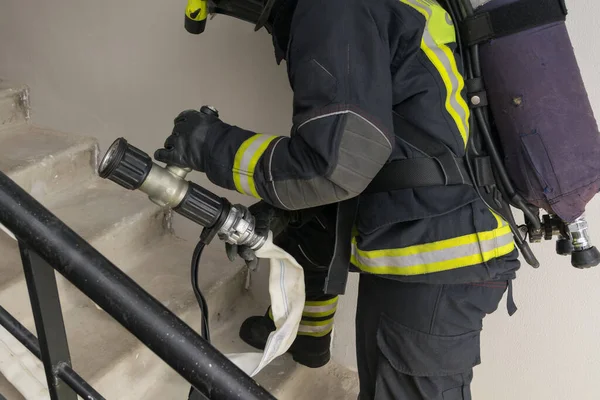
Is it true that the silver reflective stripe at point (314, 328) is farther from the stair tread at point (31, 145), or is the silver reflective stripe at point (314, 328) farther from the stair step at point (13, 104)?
the stair step at point (13, 104)

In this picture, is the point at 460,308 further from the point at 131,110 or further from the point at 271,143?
the point at 131,110

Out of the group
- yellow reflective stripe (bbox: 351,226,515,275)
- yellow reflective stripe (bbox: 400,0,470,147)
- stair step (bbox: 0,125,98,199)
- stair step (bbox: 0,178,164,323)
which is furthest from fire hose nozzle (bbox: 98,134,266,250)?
stair step (bbox: 0,125,98,199)

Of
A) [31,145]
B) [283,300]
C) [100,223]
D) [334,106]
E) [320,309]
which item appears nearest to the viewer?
[334,106]

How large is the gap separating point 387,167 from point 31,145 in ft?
4.16

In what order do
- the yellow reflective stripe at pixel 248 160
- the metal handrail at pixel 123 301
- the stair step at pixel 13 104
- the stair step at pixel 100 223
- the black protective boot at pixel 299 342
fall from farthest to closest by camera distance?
the stair step at pixel 13 104 → the black protective boot at pixel 299 342 → the stair step at pixel 100 223 → the yellow reflective stripe at pixel 248 160 → the metal handrail at pixel 123 301

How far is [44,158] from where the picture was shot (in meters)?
1.65

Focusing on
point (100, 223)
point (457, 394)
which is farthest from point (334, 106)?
point (100, 223)

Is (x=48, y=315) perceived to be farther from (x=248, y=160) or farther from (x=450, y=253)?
(x=450, y=253)

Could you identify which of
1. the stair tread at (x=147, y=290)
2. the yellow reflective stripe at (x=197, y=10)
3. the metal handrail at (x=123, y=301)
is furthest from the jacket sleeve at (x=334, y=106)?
the stair tread at (x=147, y=290)

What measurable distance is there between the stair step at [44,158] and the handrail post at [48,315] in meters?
1.07

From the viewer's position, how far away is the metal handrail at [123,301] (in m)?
0.54

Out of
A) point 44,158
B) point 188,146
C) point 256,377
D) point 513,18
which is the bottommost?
point 256,377

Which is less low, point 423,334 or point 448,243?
point 448,243

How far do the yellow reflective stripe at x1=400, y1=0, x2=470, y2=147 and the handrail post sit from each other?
2.24 ft
